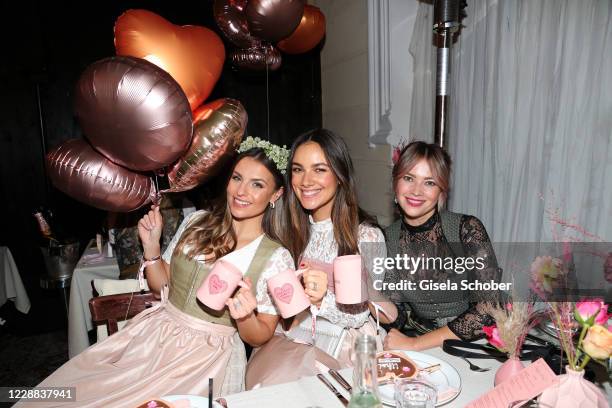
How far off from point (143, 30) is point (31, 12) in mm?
2807

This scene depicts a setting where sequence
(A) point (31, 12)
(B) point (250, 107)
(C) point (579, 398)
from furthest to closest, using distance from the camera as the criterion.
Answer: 1. (B) point (250, 107)
2. (A) point (31, 12)
3. (C) point (579, 398)

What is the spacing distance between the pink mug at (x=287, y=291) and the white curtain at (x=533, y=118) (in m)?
0.98

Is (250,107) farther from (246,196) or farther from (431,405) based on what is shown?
(431,405)

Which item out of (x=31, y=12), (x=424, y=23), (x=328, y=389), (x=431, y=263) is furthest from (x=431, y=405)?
(x=31, y=12)

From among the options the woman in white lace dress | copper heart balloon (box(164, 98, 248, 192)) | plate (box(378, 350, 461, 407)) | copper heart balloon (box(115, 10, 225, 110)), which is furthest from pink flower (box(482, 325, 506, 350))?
copper heart balloon (box(115, 10, 225, 110))

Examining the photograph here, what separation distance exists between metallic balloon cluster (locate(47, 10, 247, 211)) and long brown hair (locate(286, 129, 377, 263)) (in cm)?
41

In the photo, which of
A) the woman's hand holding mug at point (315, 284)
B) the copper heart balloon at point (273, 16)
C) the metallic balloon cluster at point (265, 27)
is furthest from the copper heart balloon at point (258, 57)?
the woman's hand holding mug at point (315, 284)

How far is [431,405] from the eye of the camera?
979 mm

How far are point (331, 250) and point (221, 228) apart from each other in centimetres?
53

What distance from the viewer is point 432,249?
74.3 inches

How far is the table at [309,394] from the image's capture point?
3.62 ft

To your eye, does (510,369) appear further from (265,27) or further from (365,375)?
(265,27)

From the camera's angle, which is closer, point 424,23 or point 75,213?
point 424,23

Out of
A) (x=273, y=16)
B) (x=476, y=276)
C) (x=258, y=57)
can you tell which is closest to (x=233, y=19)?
(x=258, y=57)
